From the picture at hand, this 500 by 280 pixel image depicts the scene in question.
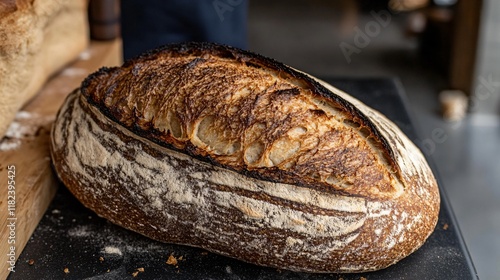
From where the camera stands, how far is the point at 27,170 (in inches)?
56.7

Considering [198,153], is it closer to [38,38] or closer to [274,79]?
[274,79]

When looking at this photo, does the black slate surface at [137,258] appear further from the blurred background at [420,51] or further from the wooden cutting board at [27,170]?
the blurred background at [420,51]

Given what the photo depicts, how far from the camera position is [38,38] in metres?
1.57

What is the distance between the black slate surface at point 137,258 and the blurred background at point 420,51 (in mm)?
466

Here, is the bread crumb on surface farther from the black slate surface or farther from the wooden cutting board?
the wooden cutting board

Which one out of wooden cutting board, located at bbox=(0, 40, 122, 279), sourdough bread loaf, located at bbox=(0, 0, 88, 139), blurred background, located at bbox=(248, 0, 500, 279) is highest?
sourdough bread loaf, located at bbox=(0, 0, 88, 139)

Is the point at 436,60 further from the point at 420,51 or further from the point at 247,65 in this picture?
the point at 247,65

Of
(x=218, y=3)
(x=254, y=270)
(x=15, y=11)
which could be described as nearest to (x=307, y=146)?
(x=254, y=270)

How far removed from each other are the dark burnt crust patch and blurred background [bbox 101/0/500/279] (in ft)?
1.67

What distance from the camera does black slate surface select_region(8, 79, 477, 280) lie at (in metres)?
1.22

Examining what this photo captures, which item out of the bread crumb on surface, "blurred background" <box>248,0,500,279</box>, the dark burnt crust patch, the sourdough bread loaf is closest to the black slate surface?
the bread crumb on surface

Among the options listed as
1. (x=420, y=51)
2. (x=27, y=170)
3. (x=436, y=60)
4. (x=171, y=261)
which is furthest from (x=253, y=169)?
(x=420, y=51)

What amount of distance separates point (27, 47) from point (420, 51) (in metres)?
3.54

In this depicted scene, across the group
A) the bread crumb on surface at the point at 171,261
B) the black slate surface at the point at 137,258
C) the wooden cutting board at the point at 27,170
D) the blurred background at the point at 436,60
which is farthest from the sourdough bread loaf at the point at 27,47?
the blurred background at the point at 436,60
